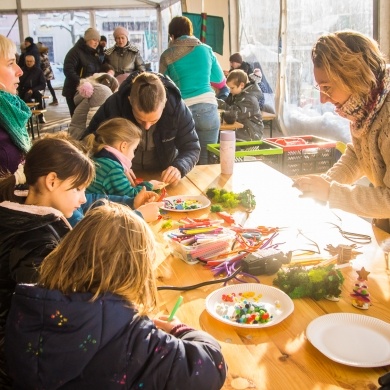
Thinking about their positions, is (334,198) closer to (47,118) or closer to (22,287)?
(22,287)

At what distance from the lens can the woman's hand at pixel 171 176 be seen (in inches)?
106

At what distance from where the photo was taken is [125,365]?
Answer: 1.02m

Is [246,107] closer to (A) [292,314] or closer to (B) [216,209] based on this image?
(B) [216,209]

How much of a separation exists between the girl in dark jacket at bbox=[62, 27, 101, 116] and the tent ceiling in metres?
7.47

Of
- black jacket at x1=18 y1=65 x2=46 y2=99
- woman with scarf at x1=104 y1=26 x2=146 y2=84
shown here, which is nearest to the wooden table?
woman with scarf at x1=104 y1=26 x2=146 y2=84

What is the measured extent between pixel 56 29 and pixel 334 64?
49.3ft

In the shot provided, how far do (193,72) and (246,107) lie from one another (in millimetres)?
1647

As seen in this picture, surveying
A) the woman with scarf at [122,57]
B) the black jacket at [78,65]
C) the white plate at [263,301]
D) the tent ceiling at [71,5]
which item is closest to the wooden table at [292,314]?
the white plate at [263,301]

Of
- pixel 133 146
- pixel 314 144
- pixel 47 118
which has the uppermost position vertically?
pixel 133 146

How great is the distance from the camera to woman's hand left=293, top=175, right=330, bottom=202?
1.87 meters

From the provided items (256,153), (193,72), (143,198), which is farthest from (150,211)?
(193,72)

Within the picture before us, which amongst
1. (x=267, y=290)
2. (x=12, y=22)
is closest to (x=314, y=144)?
(x=267, y=290)

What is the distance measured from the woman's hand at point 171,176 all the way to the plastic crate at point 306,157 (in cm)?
127

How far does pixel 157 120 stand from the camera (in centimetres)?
273
